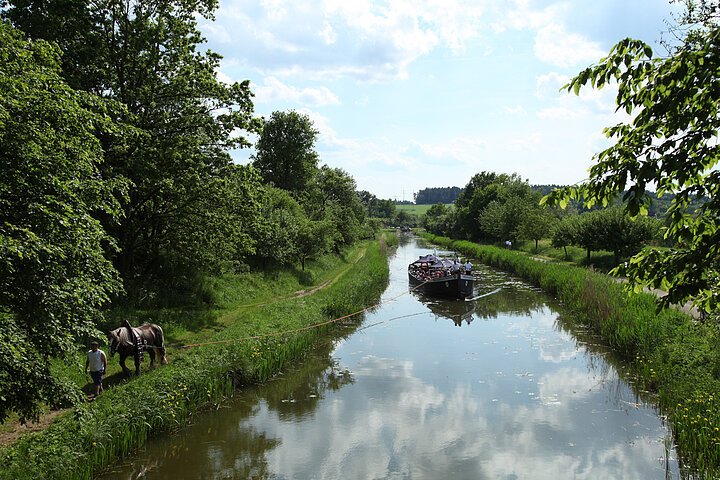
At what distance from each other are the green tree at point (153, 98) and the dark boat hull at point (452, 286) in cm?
1485

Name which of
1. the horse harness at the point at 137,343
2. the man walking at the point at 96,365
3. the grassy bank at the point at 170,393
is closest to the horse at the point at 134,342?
the horse harness at the point at 137,343

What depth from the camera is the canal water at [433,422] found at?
857 centimetres

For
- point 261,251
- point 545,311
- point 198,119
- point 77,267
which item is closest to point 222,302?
point 261,251

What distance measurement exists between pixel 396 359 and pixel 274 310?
583 centimetres

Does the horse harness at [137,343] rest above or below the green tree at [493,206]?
below

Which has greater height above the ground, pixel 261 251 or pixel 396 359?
pixel 261 251

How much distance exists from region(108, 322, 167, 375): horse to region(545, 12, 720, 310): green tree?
10.9 m

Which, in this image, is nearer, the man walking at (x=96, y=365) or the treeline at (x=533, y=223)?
the man walking at (x=96, y=365)

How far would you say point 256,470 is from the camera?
28.0 ft

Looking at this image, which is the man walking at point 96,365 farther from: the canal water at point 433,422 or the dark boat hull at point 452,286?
the dark boat hull at point 452,286

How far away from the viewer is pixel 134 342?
1106 centimetres

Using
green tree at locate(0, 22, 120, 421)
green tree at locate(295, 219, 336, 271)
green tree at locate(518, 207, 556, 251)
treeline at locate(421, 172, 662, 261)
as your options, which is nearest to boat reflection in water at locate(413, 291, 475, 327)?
treeline at locate(421, 172, 662, 261)

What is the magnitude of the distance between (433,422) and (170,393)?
6.15m

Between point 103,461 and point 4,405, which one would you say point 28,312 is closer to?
point 4,405
